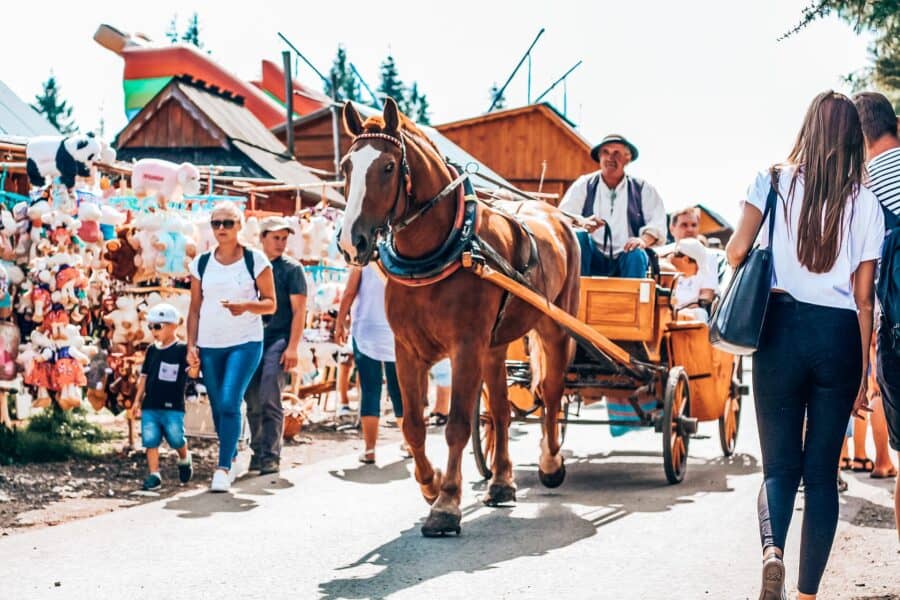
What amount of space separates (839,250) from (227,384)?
5.50 m

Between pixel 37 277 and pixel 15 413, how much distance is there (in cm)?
242

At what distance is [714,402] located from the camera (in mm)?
10633

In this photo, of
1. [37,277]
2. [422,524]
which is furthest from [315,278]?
[422,524]

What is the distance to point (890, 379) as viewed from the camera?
17.1ft

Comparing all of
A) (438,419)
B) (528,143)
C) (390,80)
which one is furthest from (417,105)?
(438,419)

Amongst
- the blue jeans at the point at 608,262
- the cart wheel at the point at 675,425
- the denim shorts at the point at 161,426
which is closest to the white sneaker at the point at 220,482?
the denim shorts at the point at 161,426

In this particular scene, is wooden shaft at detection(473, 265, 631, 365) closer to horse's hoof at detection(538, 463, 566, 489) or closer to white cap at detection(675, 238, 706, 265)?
horse's hoof at detection(538, 463, 566, 489)

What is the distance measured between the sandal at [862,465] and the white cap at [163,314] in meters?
5.63

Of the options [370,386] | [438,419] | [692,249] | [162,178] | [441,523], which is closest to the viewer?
[441,523]

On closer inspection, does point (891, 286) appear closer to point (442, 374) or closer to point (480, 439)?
point (480, 439)

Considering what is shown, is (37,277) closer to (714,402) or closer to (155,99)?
(714,402)

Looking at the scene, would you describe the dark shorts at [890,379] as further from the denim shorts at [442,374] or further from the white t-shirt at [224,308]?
the denim shorts at [442,374]

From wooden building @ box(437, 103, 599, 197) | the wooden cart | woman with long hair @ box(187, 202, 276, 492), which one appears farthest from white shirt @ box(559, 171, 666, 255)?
wooden building @ box(437, 103, 599, 197)

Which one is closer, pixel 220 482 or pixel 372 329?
pixel 220 482
